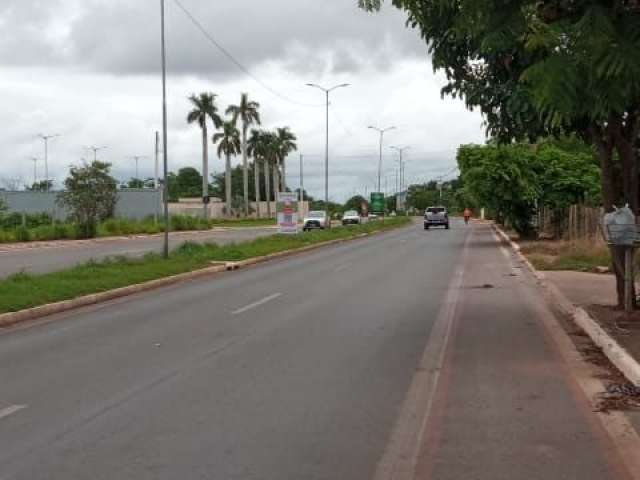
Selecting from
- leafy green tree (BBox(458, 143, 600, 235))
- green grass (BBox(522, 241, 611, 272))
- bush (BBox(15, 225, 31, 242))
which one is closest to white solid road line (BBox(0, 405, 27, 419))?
green grass (BBox(522, 241, 611, 272))

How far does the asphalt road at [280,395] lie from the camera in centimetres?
571

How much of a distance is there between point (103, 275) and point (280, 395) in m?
13.0

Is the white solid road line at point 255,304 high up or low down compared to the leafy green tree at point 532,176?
down

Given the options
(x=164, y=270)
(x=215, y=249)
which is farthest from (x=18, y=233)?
(x=164, y=270)

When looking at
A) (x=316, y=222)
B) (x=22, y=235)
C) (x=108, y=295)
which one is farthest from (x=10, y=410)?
(x=316, y=222)

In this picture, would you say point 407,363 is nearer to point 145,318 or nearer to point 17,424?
point 17,424

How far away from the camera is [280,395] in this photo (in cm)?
778

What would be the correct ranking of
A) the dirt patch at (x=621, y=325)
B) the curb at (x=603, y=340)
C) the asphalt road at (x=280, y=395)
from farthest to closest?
1. the dirt patch at (x=621, y=325)
2. the curb at (x=603, y=340)
3. the asphalt road at (x=280, y=395)

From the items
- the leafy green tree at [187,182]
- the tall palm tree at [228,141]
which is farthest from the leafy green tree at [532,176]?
the leafy green tree at [187,182]

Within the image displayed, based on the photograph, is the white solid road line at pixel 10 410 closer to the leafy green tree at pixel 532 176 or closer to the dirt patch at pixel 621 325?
the dirt patch at pixel 621 325

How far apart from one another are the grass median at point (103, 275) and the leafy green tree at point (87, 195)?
19848 mm

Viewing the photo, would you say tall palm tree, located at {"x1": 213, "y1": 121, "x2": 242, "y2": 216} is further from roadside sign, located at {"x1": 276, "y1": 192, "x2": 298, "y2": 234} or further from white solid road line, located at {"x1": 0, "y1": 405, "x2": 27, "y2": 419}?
white solid road line, located at {"x1": 0, "y1": 405, "x2": 27, "y2": 419}

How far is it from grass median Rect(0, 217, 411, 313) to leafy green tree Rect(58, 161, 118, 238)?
1985 cm

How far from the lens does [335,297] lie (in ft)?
54.3
